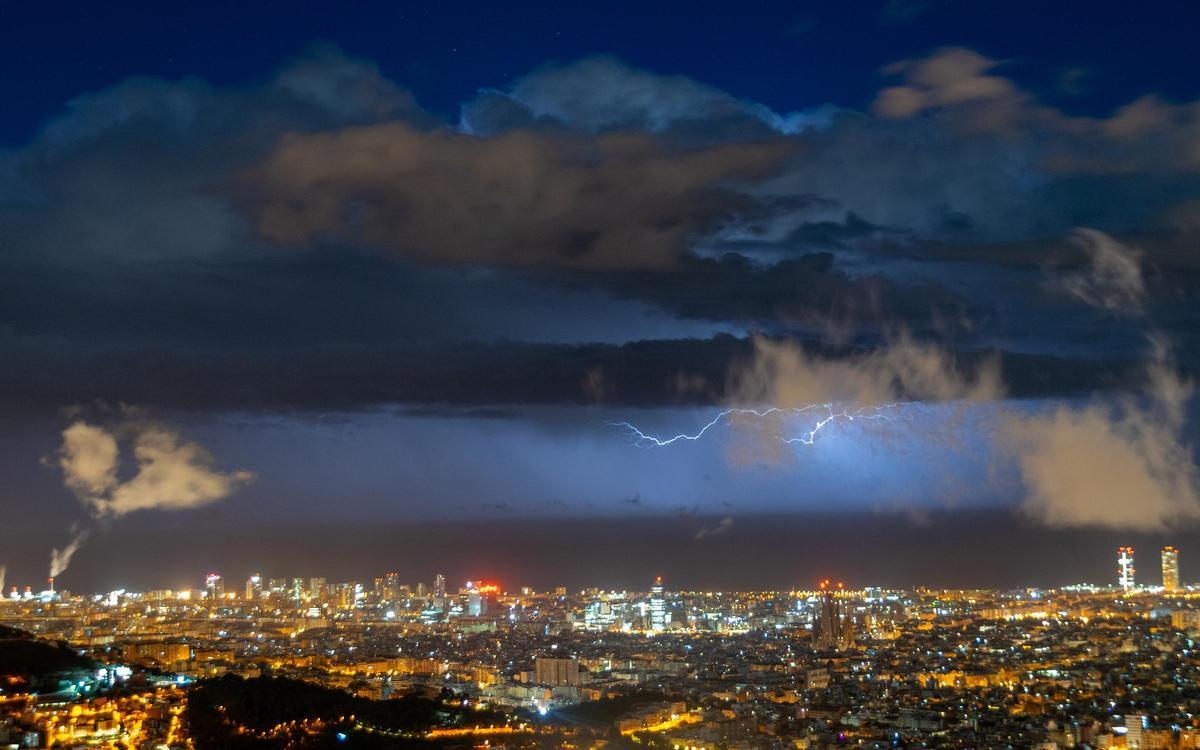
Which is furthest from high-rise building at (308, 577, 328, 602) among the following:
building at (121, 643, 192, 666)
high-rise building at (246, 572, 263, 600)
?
building at (121, 643, 192, 666)

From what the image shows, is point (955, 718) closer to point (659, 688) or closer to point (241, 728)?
point (659, 688)

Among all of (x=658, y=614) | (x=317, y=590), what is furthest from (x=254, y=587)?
(x=658, y=614)

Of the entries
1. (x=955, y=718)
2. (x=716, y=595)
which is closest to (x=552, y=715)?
(x=955, y=718)

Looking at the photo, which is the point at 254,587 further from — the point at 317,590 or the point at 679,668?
the point at 679,668

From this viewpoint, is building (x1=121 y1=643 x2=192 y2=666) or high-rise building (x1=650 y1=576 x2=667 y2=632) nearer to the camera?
building (x1=121 y1=643 x2=192 y2=666)

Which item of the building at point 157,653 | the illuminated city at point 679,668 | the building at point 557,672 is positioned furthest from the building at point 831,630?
the building at point 157,653

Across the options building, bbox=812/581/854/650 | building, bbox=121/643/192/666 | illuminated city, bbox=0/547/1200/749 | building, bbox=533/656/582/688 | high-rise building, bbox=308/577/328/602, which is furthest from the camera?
high-rise building, bbox=308/577/328/602

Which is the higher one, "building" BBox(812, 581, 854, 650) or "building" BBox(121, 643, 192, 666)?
"building" BBox(812, 581, 854, 650)

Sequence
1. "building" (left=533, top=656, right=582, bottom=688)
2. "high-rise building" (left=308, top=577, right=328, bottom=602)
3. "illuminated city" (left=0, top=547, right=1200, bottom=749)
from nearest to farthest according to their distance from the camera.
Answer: "illuminated city" (left=0, top=547, right=1200, bottom=749)
"building" (left=533, top=656, right=582, bottom=688)
"high-rise building" (left=308, top=577, right=328, bottom=602)

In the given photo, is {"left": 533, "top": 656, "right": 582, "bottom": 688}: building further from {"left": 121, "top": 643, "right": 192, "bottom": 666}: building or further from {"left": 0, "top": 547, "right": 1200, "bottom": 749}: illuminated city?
{"left": 121, "top": 643, "right": 192, "bottom": 666}: building
